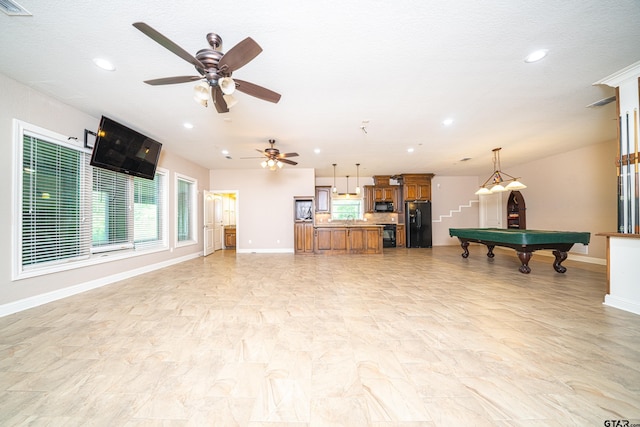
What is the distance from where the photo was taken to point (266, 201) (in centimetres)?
795

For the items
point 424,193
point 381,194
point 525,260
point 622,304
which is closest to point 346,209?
point 381,194

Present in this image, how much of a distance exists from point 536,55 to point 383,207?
7.22 m

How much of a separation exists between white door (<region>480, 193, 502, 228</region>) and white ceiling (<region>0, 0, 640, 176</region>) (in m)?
4.88

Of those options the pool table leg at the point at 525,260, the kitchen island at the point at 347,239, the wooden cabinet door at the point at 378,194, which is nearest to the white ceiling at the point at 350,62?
the pool table leg at the point at 525,260

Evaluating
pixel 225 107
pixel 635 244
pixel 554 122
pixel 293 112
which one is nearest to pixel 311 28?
pixel 225 107

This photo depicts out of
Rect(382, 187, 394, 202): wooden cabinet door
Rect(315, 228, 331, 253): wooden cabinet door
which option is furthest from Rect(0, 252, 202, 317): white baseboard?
Rect(382, 187, 394, 202): wooden cabinet door

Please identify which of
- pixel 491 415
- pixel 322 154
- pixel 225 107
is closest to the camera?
pixel 491 415

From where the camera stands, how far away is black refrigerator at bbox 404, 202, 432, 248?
9047 millimetres

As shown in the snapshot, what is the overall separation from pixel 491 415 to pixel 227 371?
170 centimetres

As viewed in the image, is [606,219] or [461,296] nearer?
[461,296]

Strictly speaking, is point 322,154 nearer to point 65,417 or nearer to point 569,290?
point 569,290

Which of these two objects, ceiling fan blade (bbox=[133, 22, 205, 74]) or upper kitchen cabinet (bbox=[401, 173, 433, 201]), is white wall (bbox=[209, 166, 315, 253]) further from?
ceiling fan blade (bbox=[133, 22, 205, 74])

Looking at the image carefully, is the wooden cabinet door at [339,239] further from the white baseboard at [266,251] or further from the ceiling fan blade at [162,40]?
the ceiling fan blade at [162,40]

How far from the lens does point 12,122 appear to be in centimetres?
284
